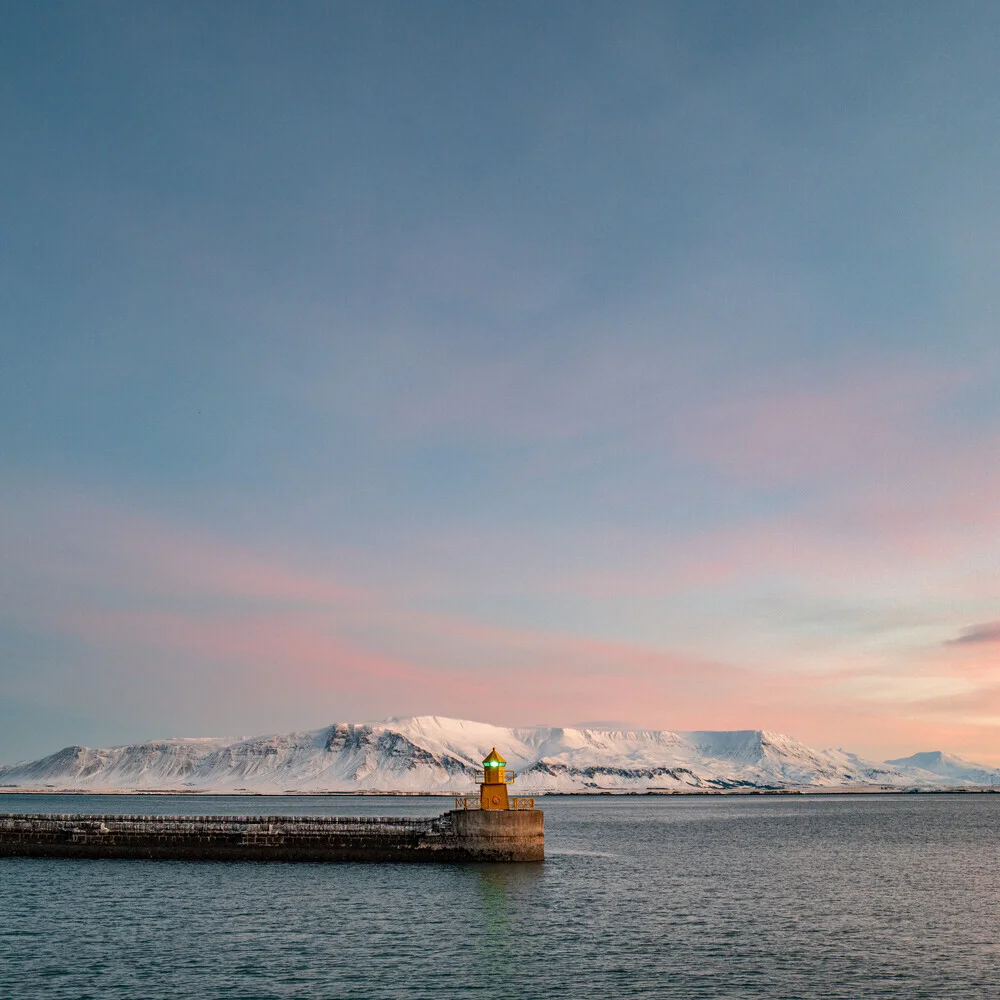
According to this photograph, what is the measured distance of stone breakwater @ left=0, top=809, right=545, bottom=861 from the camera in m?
67.1

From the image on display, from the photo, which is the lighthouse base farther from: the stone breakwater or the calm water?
the calm water

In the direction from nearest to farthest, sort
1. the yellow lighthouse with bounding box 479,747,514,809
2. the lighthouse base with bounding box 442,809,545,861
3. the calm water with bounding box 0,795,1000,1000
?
the calm water with bounding box 0,795,1000,1000 < the lighthouse base with bounding box 442,809,545,861 < the yellow lighthouse with bounding box 479,747,514,809

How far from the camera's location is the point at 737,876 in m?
69.9

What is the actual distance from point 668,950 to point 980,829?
5096 inches

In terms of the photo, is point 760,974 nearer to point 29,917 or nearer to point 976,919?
point 976,919

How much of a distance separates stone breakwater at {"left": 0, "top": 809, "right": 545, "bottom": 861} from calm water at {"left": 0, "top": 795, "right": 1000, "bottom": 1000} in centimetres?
187

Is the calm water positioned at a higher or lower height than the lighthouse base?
lower

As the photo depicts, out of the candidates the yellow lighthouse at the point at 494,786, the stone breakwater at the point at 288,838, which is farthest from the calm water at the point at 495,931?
the yellow lighthouse at the point at 494,786

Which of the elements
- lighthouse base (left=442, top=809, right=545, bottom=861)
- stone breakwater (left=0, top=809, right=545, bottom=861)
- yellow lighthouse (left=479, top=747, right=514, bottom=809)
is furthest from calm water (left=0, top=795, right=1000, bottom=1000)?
yellow lighthouse (left=479, top=747, right=514, bottom=809)

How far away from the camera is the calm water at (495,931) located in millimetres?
35156

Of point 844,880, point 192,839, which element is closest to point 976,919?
point 844,880

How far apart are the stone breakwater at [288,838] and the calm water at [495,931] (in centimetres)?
187

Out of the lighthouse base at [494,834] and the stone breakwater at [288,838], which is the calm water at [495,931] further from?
the stone breakwater at [288,838]

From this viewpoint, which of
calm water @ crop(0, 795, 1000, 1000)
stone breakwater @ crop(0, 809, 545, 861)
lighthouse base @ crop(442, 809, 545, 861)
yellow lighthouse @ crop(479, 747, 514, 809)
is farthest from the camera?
yellow lighthouse @ crop(479, 747, 514, 809)
